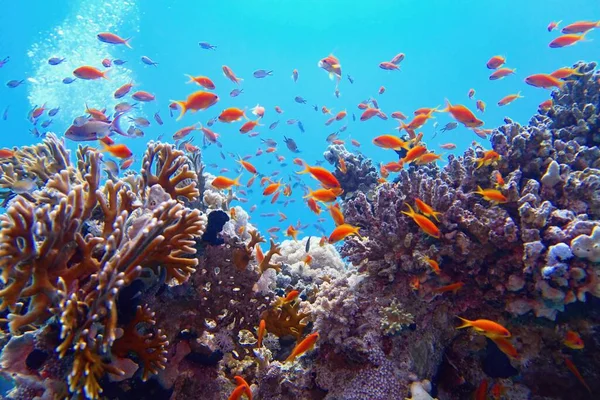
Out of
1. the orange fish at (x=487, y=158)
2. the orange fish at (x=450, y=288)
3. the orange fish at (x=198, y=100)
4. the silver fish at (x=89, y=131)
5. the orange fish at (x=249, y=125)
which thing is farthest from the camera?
the orange fish at (x=249, y=125)

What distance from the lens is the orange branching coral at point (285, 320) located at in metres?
4.04

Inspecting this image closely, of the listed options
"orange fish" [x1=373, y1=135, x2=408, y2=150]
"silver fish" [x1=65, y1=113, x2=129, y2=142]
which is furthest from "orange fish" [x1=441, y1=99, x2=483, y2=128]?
"silver fish" [x1=65, y1=113, x2=129, y2=142]

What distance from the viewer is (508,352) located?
11.0ft

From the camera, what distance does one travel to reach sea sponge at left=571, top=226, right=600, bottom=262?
314cm

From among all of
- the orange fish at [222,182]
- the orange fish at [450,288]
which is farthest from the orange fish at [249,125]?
the orange fish at [450,288]

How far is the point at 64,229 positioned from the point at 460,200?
4.15 metres

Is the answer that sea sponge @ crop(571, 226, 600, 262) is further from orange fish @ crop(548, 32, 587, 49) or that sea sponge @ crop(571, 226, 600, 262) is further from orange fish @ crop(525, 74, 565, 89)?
orange fish @ crop(548, 32, 587, 49)

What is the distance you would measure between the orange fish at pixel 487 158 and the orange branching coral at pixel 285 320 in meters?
3.16

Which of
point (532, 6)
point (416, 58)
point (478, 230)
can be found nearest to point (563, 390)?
point (478, 230)

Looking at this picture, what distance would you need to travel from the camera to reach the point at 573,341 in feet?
11.1

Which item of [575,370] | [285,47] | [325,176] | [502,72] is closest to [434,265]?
[575,370]

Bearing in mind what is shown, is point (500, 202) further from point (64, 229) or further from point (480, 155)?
point (64, 229)

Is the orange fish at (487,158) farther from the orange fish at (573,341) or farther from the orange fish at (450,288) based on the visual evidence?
the orange fish at (573,341)

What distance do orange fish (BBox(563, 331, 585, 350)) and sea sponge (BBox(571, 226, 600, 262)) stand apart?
816 mm
